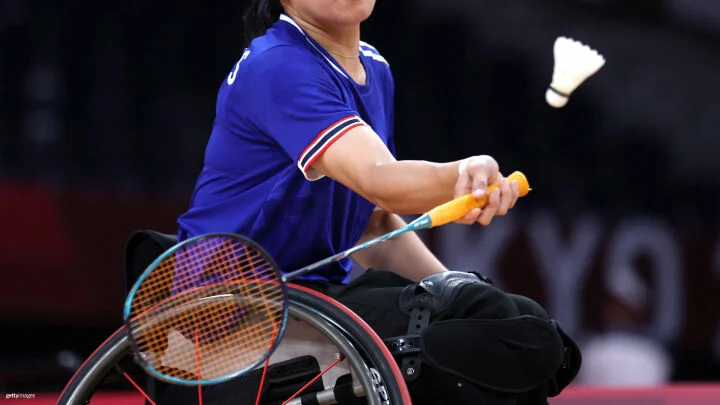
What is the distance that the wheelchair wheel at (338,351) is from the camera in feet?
6.25

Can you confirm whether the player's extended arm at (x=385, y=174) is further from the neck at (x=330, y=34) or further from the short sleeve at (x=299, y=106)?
the neck at (x=330, y=34)

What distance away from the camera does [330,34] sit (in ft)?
7.52

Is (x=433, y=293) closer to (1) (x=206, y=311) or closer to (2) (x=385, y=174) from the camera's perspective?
(2) (x=385, y=174)

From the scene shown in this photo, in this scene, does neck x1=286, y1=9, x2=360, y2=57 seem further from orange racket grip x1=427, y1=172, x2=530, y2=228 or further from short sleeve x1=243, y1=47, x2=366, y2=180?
orange racket grip x1=427, y1=172, x2=530, y2=228

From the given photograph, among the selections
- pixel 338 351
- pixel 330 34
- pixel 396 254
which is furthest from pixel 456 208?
pixel 396 254

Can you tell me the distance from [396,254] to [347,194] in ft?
1.02

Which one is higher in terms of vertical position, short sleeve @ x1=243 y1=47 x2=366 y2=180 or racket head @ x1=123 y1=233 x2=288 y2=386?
short sleeve @ x1=243 y1=47 x2=366 y2=180

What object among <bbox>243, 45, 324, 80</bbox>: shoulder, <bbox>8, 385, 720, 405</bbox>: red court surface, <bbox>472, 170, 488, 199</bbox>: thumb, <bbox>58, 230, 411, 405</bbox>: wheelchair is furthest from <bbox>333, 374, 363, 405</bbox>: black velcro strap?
<bbox>8, 385, 720, 405</bbox>: red court surface

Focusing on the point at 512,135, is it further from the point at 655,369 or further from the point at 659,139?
the point at 655,369

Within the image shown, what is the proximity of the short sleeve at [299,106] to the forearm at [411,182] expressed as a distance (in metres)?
0.11

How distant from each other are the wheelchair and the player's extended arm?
19 cm

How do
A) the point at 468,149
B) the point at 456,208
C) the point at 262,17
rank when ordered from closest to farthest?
the point at 456,208
the point at 262,17
the point at 468,149

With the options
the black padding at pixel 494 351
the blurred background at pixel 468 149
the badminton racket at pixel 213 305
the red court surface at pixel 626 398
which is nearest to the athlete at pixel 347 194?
the black padding at pixel 494 351

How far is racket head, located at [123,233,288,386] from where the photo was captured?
6.23ft
